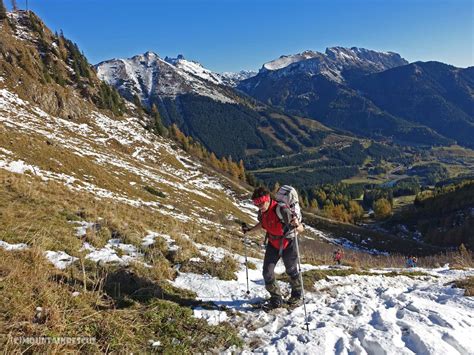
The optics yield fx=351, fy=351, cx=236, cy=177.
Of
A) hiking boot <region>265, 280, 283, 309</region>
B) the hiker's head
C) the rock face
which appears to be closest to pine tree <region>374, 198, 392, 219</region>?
the rock face

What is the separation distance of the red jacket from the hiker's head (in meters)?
0.14

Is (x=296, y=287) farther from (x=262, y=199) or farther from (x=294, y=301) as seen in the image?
(x=262, y=199)

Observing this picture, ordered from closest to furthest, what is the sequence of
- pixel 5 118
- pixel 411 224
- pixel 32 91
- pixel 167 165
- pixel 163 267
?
pixel 163 267
pixel 5 118
pixel 32 91
pixel 167 165
pixel 411 224

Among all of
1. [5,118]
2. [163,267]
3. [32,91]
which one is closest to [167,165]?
[32,91]

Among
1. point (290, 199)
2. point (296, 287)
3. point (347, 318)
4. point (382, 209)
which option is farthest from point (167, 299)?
point (382, 209)

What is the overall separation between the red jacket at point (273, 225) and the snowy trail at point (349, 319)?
5.16 ft

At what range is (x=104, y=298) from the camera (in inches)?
275

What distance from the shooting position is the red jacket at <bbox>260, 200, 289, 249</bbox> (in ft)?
26.2

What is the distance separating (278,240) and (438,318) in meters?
3.64

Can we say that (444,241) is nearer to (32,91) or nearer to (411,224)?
(411,224)

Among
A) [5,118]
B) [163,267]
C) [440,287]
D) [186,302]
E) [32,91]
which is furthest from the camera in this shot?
[32,91]

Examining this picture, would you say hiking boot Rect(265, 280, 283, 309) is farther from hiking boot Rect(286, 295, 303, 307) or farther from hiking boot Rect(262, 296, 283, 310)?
hiking boot Rect(286, 295, 303, 307)

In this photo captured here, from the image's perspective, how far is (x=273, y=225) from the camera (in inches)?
316

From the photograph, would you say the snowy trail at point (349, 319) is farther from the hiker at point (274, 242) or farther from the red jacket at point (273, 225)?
the red jacket at point (273, 225)
